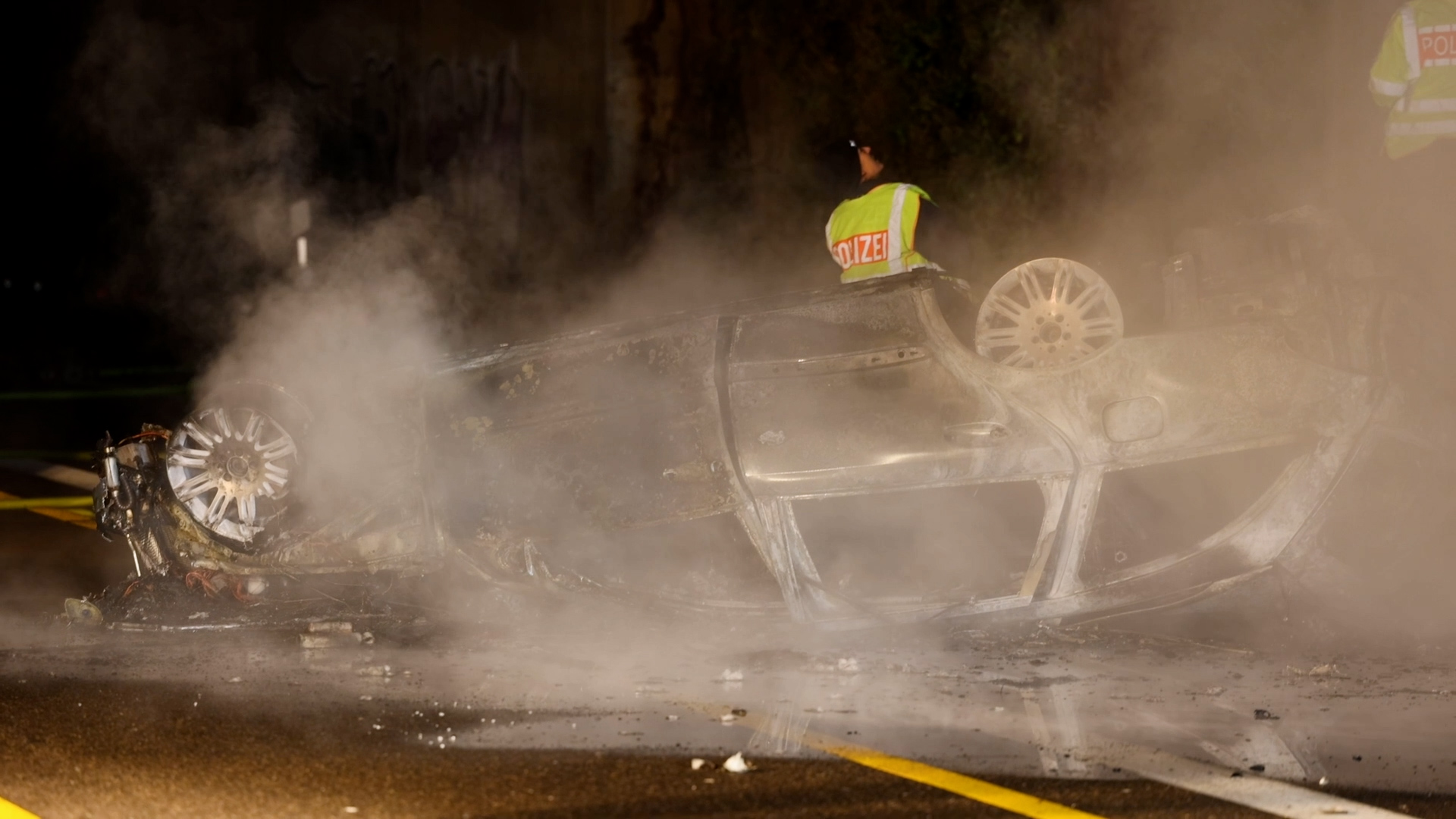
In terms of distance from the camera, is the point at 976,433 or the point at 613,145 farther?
the point at 613,145

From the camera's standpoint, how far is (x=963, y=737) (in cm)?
420

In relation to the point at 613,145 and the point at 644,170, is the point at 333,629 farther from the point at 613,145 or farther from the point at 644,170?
the point at 613,145

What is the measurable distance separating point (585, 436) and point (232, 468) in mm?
1350

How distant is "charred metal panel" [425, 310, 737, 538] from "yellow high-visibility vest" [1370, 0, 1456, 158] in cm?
313

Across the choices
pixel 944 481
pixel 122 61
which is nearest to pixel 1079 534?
pixel 944 481

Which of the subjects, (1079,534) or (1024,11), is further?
(1024,11)

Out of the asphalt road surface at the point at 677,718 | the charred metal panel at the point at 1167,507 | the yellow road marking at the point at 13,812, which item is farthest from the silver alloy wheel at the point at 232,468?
the charred metal panel at the point at 1167,507

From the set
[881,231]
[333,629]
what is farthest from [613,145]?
[333,629]

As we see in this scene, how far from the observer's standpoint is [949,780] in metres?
3.82

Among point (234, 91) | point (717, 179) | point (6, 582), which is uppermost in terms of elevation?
point (234, 91)

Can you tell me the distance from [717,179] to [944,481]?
33.4 ft

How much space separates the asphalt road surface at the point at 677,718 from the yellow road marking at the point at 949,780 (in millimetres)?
29

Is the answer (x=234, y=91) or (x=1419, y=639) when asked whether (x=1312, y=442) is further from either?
(x=234, y=91)

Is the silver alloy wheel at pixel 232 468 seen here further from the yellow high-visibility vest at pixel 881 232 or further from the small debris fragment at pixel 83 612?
the yellow high-visibility vest at pixel 881 232
